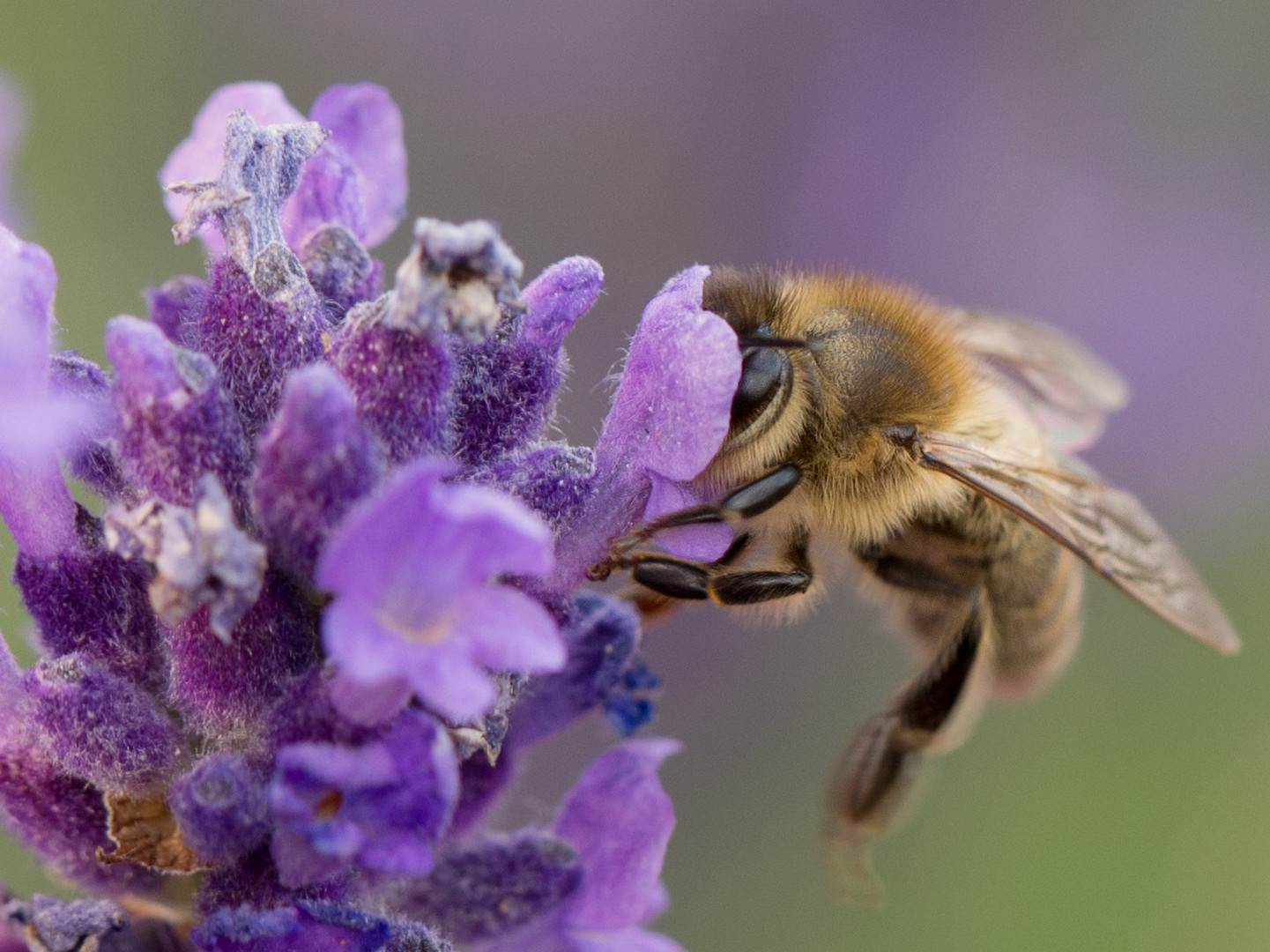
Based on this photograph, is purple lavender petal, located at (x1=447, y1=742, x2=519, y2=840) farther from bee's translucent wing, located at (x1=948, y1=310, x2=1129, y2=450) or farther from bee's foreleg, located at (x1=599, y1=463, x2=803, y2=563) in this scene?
bee's translucent wing, located at (x1=948, y1=310, x2=1129, y2=450)

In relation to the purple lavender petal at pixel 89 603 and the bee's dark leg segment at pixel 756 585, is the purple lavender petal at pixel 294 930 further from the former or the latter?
the bee's dark leg segment at pixel 756 585

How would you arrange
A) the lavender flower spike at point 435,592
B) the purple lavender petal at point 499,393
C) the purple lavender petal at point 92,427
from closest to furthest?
the lavender flower spike at point 435,592 < the purple lavender petal at point 92,427 < the purple lavender petal at point 499,393

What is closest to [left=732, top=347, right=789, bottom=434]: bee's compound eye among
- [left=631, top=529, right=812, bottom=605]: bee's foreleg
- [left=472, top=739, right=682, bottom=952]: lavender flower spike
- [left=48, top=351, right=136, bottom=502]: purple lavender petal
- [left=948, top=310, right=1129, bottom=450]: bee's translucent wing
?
[left=631, top=529, right=812, bottom=605]: bee's foreleg

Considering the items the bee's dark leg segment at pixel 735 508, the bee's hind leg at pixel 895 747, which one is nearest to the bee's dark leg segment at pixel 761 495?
the bee's dark leg segment at pixel 735 508

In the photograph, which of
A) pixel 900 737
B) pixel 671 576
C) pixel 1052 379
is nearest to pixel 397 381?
pixel 671 576

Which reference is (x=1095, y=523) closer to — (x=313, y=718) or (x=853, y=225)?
(x=313, y=718)

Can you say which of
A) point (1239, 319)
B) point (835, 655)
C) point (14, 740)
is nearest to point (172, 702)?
point (14, 740)
